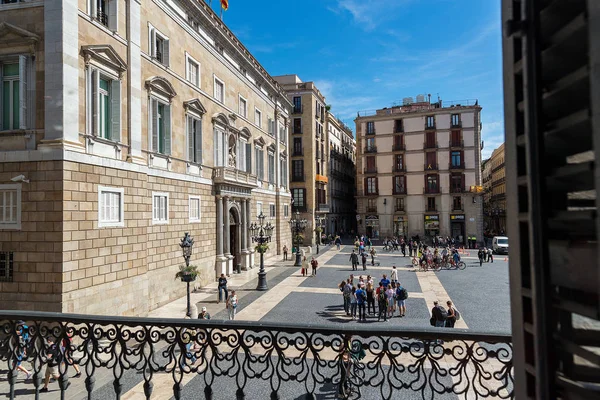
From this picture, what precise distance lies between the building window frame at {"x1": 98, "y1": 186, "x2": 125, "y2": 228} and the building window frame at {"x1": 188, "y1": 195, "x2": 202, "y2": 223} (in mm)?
6176

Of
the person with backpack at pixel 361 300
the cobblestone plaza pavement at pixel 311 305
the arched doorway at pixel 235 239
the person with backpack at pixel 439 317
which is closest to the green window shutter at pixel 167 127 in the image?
the cobblestone plaza pavement at pixel 311 305

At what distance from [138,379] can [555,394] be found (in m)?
10.6

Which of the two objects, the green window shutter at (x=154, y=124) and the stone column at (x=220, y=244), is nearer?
the green window shutter at (x=154, y=124)

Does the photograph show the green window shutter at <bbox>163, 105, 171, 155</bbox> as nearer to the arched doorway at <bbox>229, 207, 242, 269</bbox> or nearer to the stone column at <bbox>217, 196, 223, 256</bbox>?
the stone column at <bbox>217, 196, 223, 256</bbox>

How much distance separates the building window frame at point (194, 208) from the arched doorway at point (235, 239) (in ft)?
16.9

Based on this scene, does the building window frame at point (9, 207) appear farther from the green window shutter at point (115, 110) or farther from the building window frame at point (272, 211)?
the building window frame at point (272, 211)

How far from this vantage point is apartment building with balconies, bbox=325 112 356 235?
60.7 metres

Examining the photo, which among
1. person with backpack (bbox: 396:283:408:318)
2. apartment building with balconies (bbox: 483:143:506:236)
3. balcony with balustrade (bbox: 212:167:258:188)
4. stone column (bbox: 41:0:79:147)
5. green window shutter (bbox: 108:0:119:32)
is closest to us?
stone column (bbox: 41:0:79:147)

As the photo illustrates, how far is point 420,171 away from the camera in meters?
54.8

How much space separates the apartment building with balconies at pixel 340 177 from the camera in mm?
60688

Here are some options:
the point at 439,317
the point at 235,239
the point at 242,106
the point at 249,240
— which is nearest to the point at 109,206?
the point at 439,317

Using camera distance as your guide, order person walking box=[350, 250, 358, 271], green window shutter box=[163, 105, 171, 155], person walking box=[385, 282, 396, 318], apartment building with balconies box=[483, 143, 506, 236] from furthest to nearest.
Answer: apartment building with balconies box=[483, 143, 506, 236]
person walking box=[350, 250, 358, 271]
green window shutter box=[163, 105, 171, 155]
person walking box=[385, 282, 396, 318]

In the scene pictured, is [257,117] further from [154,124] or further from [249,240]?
[154,124]

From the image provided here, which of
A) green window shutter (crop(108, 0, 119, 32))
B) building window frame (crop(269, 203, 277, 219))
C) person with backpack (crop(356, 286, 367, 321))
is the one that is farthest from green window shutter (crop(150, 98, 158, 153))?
building window frame (crop(269, 203, 277, 219))
